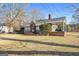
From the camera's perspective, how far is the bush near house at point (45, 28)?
3504 mm

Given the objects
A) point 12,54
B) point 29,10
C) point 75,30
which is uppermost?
point 29,10

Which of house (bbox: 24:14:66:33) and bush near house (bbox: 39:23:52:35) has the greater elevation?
house (bbox: 24:14:66:33)

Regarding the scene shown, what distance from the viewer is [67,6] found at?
137 inches

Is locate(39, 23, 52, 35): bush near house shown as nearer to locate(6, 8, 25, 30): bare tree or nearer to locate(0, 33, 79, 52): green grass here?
locate(0, 33, 79, 52): green grass

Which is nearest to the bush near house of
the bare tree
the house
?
the house

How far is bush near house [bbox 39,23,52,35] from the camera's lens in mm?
3504

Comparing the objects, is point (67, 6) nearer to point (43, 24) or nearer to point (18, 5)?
point (43, 24)

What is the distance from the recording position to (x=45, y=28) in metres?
3.51

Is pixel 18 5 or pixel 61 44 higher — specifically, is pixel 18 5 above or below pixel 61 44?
above

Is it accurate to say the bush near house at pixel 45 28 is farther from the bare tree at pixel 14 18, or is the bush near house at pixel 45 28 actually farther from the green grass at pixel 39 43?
the bare tree at pixel 14 18

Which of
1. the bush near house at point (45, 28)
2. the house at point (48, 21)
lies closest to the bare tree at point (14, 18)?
the house at point (48, 21)

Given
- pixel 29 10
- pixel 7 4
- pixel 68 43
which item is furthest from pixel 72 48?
pixel 7 4

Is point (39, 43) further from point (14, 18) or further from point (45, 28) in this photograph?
point (14, 18)

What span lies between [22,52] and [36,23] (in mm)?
358
